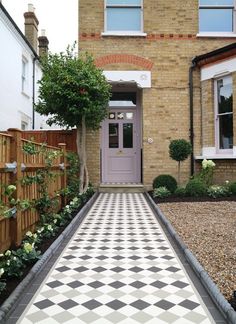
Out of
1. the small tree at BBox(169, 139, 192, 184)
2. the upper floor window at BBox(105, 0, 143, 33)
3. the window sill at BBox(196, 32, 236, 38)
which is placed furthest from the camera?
the upper floor window at BBox(105, 0, 143, 33)

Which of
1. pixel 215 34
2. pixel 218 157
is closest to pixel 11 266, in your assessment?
pixel 218 157

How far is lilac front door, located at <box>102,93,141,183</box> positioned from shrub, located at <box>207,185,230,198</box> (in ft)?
11.0

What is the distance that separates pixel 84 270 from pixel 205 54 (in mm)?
9048

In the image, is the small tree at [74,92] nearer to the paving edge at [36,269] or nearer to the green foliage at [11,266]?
the paving edge at [36,269]

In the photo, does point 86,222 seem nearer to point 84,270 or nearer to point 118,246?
point 118,246

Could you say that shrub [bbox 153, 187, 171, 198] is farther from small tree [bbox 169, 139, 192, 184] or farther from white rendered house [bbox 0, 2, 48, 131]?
white rendered house [bbox 0, 2, 48, 131]

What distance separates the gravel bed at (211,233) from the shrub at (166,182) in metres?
1.54

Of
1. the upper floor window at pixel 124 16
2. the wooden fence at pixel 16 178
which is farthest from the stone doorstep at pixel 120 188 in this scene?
the wooden fence at pixel 16 178

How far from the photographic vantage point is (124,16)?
12539 millimetres

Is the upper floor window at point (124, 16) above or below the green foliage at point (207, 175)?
above

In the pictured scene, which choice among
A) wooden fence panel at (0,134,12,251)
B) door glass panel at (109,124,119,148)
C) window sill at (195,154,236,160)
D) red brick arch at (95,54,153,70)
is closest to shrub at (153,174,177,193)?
window sill at (195,154,236,160)

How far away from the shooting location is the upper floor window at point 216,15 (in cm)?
1248

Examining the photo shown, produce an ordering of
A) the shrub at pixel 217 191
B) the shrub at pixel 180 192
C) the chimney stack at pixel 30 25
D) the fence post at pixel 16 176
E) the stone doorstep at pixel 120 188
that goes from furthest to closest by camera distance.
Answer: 1. the chimney stack at pixel 30 25
2. the stone doorstep at pixel 120 188
3. the shrub at pixel 180 192
4. the shrub at pixel 217 191
5. the fence post at pixel 16 176

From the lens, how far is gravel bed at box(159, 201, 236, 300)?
4.25m
